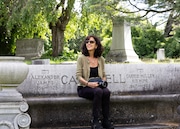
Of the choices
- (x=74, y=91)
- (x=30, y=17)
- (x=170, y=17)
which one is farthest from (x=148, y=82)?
(x=30, y=17)

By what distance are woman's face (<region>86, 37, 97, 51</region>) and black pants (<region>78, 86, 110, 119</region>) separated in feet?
2.06

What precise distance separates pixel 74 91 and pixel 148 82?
1.33 meters

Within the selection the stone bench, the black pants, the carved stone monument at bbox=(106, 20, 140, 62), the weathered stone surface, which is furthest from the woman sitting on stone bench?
the carved stone monument at bbox=(106, 20, 140, 62)

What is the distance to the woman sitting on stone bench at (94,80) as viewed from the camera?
18.3 ft

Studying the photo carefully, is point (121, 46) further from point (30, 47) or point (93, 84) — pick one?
point (93, 84)

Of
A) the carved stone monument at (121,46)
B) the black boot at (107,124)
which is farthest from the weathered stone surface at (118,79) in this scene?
the carved stone monument at (121,46)

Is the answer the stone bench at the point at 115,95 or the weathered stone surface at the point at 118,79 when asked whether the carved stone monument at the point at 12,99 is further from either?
the weathered stone surface at the point at 118,79

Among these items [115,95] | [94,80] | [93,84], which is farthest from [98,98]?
[115,95]

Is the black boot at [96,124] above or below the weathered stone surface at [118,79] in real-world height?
below

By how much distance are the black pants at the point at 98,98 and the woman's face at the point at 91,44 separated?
63 cm

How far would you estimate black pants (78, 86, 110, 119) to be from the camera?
5.54 m

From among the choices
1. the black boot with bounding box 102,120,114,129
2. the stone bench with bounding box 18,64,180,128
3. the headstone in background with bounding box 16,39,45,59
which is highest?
the headstone in background with bounding box 16,39,45,59

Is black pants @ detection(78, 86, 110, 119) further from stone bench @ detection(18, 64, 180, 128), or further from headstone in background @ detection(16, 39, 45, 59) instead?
headstone in background @ detection(16, 39, 45, 59)

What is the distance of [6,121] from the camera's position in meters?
5.12
